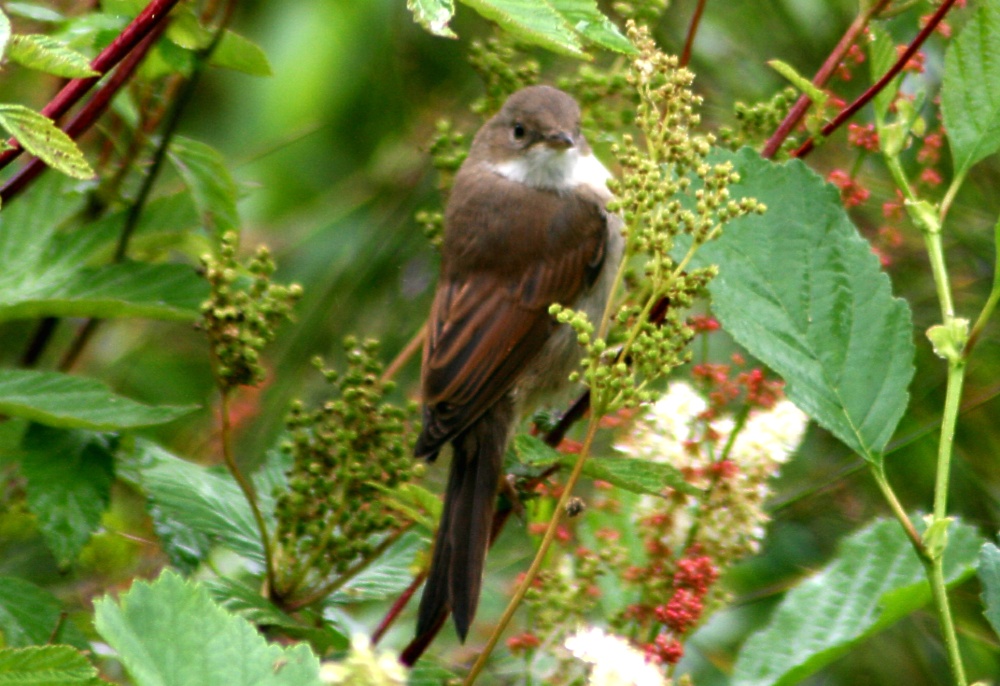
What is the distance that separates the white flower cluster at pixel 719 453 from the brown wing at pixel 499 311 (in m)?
0.84

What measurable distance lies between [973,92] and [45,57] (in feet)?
4.20

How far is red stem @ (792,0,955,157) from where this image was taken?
190 centimetres

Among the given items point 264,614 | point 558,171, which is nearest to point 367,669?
point 264,614

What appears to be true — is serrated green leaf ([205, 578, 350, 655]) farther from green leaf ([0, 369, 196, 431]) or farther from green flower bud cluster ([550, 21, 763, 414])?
green flower bud cluster ([550, 21, 763, 414])

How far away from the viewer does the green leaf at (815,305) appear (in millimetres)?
1699

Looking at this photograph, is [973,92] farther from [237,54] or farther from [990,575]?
[237,54]

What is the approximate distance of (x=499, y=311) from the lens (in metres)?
3.40

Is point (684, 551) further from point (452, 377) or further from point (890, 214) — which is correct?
point (452, 377)

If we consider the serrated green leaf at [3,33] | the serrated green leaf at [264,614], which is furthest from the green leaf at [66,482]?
the serrated green leaf at [3,33]

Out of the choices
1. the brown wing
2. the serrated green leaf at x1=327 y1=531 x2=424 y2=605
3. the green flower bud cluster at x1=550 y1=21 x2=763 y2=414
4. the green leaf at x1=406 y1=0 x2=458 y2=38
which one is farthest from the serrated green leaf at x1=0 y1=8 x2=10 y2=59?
the brown wing

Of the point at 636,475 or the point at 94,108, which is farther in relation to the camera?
the point at 94,108

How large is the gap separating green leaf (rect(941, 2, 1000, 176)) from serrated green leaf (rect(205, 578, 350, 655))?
3.96 ft

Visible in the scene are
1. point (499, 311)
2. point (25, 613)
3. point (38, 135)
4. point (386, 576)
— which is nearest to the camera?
point (38, 135)

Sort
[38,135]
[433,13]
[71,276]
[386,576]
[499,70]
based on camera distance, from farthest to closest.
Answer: [499,70] < [386,576] < [71,276] < [433,13] < [38,135]
